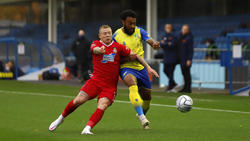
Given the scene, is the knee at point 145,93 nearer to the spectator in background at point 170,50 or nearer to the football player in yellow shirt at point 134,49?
the football player in yellow shirt at point 134,49

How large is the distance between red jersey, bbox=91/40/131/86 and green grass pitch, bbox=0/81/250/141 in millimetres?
799

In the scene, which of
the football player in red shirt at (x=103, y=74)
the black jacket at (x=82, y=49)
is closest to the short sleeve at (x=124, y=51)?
the football player in red shirt at (x=103, y=74)

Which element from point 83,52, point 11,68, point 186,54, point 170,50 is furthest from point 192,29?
point 186,54

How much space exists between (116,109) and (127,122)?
6.91 feet

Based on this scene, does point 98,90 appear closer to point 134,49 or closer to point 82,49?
point 134,49

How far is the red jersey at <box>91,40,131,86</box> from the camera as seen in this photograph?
Result: 305 inches

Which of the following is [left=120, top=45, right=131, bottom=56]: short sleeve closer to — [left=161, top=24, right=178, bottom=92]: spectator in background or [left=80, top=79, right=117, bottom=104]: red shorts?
[left=80, top=79, right=117, bottom=104]: red shorts

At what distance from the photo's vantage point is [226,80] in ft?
56.9

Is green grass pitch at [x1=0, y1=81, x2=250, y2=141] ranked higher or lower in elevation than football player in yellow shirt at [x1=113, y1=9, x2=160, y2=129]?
lower

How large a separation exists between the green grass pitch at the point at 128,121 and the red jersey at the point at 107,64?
0.80m

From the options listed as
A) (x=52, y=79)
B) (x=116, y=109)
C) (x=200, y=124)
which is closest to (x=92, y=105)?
(x=116, y=109)

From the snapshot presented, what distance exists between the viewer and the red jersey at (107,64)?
7738 millimetres

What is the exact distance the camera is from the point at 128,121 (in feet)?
30.3

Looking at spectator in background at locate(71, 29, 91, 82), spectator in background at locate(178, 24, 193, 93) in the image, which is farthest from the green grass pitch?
spectator in background at locate(71, 29, 91, 82)
